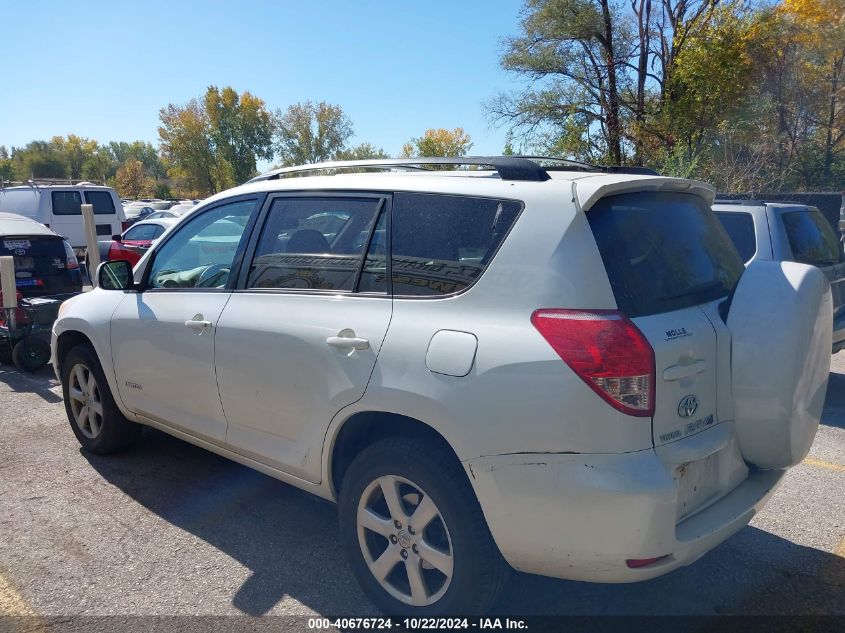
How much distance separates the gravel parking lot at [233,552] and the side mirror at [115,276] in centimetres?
127

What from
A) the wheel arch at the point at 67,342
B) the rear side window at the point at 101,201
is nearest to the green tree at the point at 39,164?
the rear side window at the point at 101,201

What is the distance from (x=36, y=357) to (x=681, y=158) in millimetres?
13982

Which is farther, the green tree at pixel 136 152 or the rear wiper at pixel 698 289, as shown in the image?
the green tree at pixel 136 152

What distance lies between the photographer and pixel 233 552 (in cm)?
347

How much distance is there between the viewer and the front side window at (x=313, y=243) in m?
3.12

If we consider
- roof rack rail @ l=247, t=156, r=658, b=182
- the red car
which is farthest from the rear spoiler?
the red car

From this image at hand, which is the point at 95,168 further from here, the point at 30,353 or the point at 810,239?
the point at 810,239

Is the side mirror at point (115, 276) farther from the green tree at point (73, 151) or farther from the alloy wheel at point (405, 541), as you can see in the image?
the green tree at point (73, 151)

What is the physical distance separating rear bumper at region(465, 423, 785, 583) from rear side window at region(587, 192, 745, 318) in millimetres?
559

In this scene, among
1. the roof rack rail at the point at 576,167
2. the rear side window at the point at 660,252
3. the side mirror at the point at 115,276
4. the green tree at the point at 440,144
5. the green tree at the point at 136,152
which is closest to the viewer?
the rear side window at the point at 660,252

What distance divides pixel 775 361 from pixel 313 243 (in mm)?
2158

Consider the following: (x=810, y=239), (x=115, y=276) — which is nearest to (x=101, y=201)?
(x=115, y=276)

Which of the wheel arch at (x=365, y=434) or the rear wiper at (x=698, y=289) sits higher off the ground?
the rear wiper at (x=698, y=289)

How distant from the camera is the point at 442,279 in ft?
8.98
